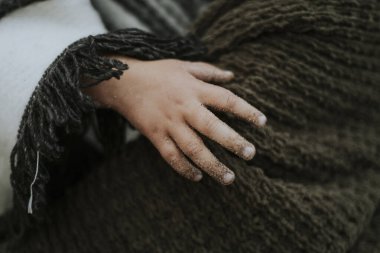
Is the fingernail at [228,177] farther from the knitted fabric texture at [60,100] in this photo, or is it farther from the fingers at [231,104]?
the knitted fabric texture at [60,100]

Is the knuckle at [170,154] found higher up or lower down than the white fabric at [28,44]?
lower down

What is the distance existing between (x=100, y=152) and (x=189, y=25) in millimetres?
272

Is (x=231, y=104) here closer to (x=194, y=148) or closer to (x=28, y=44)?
(x=194, y=148)

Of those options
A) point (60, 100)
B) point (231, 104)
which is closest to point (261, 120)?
point (231, 104)

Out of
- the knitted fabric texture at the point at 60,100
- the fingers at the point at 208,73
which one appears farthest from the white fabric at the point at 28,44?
the fingers at the point at 208,73

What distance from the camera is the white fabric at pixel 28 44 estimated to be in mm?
599

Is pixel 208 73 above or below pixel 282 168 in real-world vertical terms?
above

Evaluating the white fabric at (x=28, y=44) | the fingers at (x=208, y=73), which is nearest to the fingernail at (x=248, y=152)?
the fingers at (x=208, y=73)

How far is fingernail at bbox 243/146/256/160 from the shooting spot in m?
0.57

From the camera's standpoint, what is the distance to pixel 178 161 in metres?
0.59

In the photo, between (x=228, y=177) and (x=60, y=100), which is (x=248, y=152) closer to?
(x=228, y=177)

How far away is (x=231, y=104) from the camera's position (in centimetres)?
58

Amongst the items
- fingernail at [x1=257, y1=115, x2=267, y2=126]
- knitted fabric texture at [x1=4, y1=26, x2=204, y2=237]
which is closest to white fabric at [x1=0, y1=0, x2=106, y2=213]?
knitted fabric texture at [x1=4, y1=26, x2=204, y2=237]

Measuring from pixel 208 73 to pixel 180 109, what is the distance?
0.27 ft
